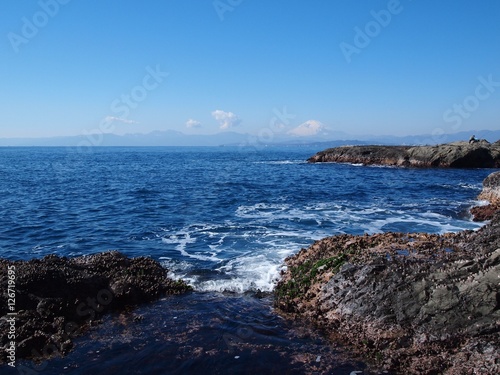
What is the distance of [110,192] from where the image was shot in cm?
4650

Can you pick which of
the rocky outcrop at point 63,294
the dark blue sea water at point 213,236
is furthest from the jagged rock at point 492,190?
the rocky outcrop at point 63,294

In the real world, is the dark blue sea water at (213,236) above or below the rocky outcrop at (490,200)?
below

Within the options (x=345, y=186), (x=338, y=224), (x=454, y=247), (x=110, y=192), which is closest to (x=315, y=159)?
(x=345, y=186)

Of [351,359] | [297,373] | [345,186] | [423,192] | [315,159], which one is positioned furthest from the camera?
[315,159]

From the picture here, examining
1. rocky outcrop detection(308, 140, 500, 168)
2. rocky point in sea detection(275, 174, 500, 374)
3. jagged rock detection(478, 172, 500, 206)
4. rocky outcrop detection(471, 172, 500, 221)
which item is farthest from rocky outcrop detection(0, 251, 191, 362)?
rocky outcrop detection(308, 140, 500, 168)

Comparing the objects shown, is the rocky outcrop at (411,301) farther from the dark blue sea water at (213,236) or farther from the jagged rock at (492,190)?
the jagged rock at (492,190)

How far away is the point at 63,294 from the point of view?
48.3 feet

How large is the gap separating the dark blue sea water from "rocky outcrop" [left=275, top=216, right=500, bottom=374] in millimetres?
1230

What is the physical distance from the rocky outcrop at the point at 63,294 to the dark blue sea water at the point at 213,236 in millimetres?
929

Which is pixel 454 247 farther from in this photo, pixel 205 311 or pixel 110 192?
pixel 110 192

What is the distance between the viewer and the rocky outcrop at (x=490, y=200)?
29.0 meters

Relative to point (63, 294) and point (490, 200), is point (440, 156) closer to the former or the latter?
point (490, 200)

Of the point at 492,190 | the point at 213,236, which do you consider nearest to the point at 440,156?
the point at 492,190

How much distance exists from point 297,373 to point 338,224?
63.0 feet
